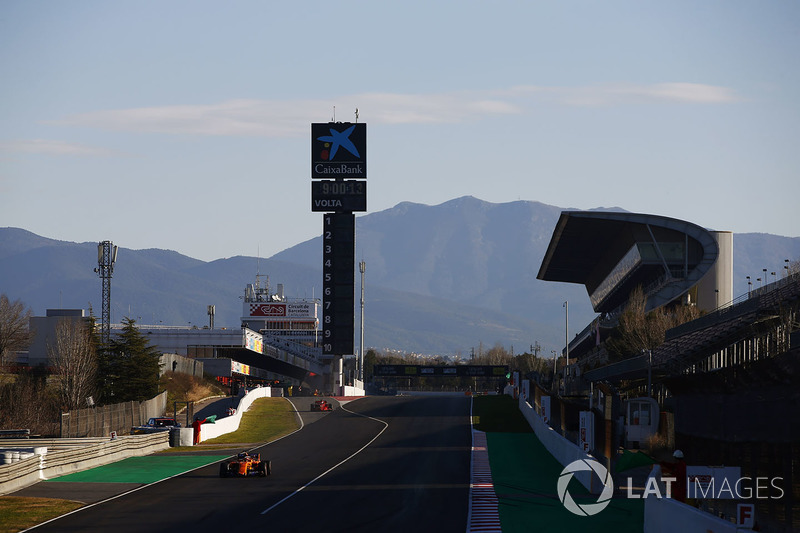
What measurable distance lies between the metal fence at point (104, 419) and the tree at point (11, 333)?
37792 millimetres

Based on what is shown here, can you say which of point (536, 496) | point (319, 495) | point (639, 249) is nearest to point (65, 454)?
point (319, 495)

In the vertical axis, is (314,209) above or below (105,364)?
above

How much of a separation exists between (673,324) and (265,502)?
58.6 m

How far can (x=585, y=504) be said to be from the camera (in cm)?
2917

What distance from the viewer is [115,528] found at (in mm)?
25656

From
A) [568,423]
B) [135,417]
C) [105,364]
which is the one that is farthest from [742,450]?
[105,364]

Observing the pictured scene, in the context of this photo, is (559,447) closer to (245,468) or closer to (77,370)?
(245,468)

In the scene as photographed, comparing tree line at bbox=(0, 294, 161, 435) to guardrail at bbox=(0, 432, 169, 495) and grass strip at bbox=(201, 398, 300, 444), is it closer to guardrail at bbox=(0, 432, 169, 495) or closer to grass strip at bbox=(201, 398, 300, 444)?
grass strip at bbox=(201, 398, 300, 444)

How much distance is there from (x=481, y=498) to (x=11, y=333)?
3376 inches

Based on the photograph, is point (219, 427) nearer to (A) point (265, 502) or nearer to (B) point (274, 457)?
(B) point (274, 457)

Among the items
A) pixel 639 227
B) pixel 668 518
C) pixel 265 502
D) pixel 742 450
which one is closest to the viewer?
pixel 742 450

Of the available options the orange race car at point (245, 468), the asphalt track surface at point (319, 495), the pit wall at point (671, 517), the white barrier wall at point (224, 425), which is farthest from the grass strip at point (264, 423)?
the pit wall at point (671, 517)

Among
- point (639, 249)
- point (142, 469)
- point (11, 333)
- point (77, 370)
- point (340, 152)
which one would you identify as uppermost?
point (340, 152)

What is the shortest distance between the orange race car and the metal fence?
13398mm
